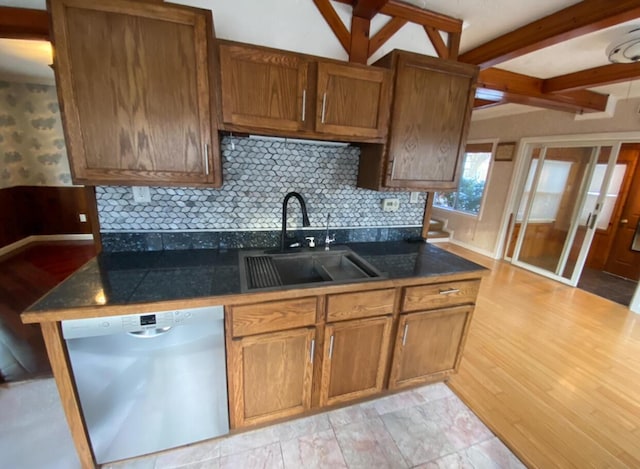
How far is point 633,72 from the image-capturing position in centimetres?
231

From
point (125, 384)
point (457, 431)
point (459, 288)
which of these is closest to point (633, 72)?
point (459, 288)

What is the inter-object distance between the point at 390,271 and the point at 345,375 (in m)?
0.67

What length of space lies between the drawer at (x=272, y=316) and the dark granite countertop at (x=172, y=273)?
102 mm

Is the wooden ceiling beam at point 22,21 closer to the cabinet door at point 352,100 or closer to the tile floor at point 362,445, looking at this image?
the cabinet door at point 352,100

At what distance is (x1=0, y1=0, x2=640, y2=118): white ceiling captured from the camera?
1.58m

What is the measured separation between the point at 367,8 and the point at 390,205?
4.12 feet

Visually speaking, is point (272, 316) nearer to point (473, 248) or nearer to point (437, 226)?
point (473, 248)

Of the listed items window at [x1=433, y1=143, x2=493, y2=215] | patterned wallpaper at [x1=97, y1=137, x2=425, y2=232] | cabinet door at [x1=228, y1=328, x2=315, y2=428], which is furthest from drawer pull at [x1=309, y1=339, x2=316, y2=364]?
window at [x1=433, y1=143, x2=493, y2=215]

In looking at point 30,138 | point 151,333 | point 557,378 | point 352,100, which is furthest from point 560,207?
point 30,138

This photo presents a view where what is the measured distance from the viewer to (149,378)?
3.92ft

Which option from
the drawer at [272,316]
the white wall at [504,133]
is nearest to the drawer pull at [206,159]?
the drawer at [272,316]

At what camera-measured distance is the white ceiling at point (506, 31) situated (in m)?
1.58

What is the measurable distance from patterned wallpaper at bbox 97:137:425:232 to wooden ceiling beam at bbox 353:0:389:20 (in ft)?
2.59

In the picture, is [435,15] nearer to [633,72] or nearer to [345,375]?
[633,72]
